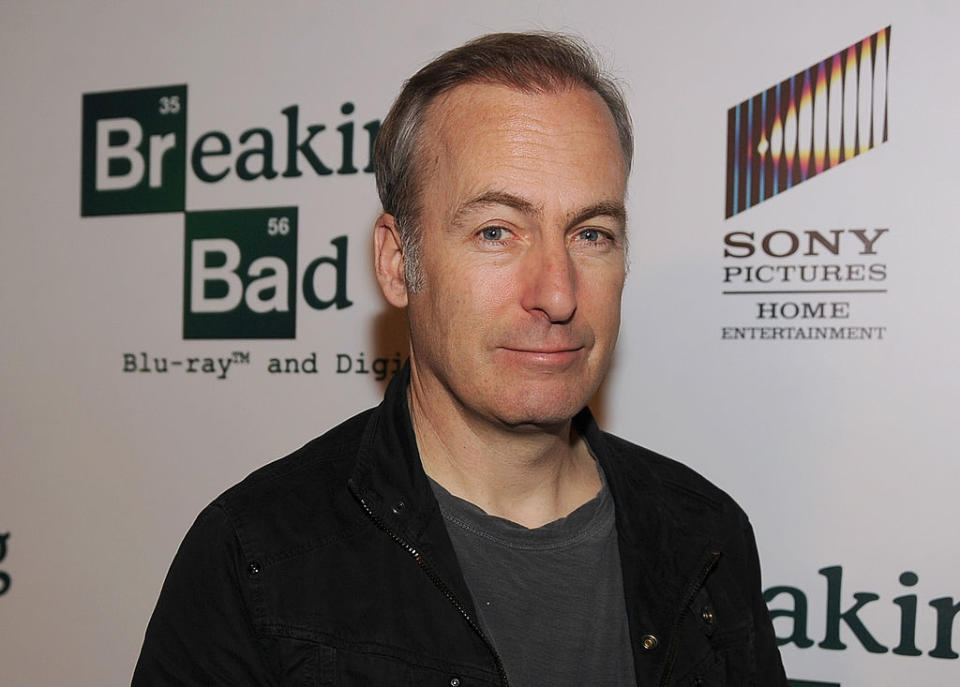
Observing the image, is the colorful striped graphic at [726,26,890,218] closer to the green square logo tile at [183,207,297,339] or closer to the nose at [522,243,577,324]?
the nose at [522,243,577,324]

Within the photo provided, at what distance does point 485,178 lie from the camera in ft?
4.42

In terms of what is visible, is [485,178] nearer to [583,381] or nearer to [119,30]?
[583,381]

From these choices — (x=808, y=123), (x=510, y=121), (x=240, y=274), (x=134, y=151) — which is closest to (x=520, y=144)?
(x=510, y=121)

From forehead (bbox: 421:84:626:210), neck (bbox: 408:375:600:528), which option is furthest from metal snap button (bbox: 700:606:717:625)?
forehead (bbox: 421:84:626:210)

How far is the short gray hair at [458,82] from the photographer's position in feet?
4.64

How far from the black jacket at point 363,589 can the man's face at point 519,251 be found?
16 centimetres

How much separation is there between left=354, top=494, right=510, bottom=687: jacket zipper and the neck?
0.12m

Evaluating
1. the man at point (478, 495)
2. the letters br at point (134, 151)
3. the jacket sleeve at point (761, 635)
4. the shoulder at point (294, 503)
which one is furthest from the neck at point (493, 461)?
the letters br at point (134, 151)

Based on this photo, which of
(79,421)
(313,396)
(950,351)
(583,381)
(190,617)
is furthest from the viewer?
(79,421)

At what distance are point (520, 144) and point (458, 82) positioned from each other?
14 centimetres

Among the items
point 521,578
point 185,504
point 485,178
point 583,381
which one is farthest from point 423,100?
point 185,504

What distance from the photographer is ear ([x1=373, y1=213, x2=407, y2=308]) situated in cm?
150

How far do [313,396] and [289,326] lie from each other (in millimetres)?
157

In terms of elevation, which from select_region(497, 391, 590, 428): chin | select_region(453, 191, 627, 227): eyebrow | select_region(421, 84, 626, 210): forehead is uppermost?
select_region(421, 84, 626, 210): forehead
